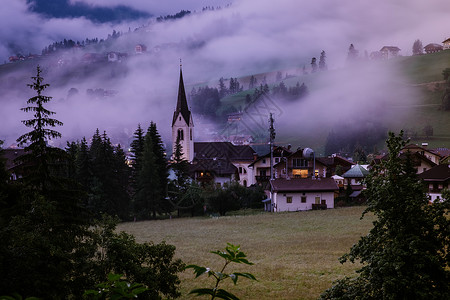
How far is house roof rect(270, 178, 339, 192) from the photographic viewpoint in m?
61.6

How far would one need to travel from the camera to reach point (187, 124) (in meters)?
118

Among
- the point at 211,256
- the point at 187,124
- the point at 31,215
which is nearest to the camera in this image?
the point at 31,215

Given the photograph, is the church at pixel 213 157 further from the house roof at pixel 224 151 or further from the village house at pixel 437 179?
the village house at pixel 437 179

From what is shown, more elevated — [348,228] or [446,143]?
[446,143]

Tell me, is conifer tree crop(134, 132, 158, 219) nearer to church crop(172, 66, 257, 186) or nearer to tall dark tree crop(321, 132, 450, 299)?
church crop(172, 66, 257, 186)

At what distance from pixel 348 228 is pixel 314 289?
22336mm

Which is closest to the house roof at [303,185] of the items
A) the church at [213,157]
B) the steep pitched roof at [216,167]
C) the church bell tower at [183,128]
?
the church at [213,157]

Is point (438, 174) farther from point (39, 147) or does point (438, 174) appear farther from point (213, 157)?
point (213, 157)

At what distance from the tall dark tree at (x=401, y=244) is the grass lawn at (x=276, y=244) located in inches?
405

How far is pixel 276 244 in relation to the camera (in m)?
37.6

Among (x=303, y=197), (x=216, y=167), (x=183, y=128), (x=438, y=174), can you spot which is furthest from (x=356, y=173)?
(x=183, y=128)

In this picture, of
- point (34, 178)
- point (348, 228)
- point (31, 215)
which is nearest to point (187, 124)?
point (348, 228)

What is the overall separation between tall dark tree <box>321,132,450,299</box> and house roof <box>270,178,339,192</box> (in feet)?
164

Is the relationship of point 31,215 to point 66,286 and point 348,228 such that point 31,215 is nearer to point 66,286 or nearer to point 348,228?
point 66,286
